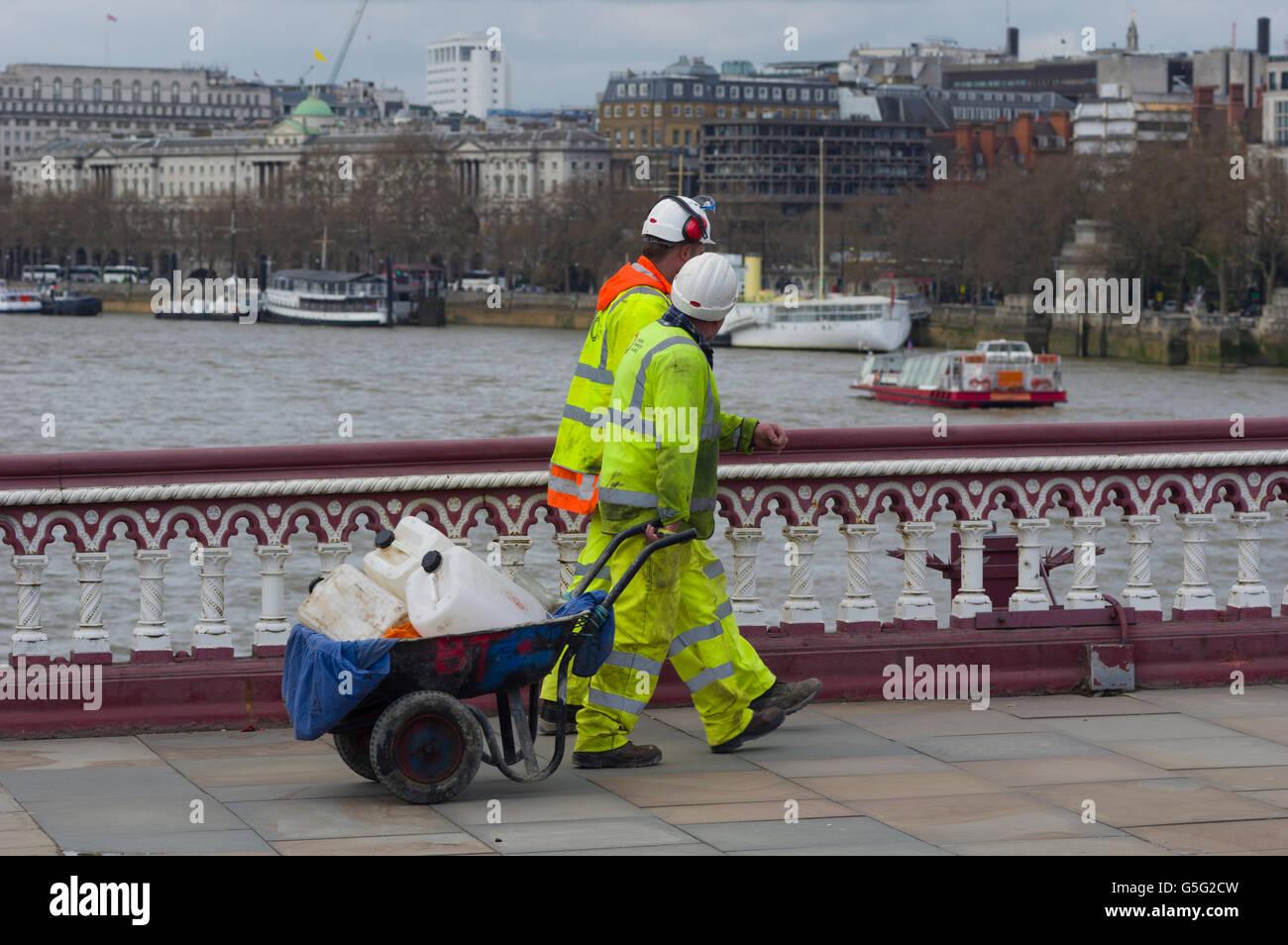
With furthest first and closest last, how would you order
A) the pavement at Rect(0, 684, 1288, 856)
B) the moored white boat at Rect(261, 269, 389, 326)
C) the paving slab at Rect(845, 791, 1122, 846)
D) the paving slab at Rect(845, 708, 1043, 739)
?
1. the moored white boat at Rect(261, 269, 389, 326)
2. the paving slab at Rect(845, 708, 1043, 739)
3. the paving slab at Rect(845, 791, 1122, 846)
4. the pavement at Rect(0, 684, 1288, 856)

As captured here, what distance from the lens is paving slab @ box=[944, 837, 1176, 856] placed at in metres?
5.04

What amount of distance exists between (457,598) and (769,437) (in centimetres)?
124

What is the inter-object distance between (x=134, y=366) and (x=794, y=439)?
55.4 meters

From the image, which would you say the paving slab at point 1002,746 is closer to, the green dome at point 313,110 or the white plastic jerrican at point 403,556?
the white plastic jerrican at point 403,556

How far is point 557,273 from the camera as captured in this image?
387ft

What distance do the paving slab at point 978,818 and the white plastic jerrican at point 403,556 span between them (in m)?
1.24

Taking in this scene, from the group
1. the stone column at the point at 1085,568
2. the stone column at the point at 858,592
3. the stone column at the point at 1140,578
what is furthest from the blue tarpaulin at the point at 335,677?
the stone column at the point at 1140,578

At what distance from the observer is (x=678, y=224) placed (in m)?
6.25

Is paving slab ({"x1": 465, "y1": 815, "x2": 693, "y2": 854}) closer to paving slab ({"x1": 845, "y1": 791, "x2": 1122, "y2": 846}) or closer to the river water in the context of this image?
paving slab ({"x1": 845, "y1": 791, "x2": 1122, "y2": 846})

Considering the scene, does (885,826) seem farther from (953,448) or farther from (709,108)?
(709,108)

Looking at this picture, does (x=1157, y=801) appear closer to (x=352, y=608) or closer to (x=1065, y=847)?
(x=1065, y=847)

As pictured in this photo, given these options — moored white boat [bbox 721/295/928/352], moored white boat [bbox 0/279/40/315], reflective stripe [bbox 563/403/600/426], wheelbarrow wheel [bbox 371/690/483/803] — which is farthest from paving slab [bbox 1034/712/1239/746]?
moored white boat [bbox 0/279/40/315]

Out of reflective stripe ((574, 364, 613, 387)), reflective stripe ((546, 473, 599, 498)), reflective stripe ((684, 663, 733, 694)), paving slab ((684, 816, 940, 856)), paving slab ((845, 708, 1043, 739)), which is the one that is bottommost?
paving slab ((845, 708, 1043, 739))

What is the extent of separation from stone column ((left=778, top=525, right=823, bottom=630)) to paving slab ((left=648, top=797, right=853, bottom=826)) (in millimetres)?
1471
